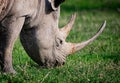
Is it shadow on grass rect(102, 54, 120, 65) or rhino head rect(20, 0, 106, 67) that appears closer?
rhino head rect(20, 0, 106, 67)

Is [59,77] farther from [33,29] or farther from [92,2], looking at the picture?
[92,2]

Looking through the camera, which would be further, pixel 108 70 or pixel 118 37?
pixel 118 37

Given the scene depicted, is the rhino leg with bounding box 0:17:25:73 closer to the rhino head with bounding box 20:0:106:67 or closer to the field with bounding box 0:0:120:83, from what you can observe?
the field with bounding box 0:0:120:83

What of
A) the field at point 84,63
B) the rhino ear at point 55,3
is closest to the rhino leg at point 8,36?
the field at point 84,63

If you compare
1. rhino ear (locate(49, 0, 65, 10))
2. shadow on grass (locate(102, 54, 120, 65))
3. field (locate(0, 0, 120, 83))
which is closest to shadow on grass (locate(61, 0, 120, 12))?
field (locate(0, 0, 120, 83))

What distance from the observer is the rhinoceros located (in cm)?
824

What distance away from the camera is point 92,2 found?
23.2 m

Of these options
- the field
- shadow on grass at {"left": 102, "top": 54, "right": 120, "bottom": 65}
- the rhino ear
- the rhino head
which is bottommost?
shadow on grass at {"left": 102, "top": 54, "right": 120, "bottom": 65}

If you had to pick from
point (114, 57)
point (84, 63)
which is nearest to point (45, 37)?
point (84, 63)

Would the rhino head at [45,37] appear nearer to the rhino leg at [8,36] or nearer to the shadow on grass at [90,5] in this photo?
the rhino leg at [8,36]

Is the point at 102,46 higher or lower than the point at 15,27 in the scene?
lower

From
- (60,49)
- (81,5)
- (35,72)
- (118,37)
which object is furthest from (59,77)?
(81,5)

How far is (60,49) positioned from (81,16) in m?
8.68

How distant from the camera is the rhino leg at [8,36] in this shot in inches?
325
